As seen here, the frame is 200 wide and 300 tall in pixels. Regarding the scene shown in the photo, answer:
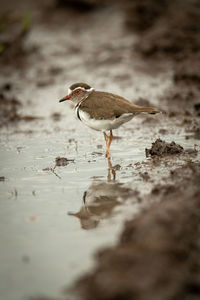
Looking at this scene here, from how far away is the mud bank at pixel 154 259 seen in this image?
346 centimetres

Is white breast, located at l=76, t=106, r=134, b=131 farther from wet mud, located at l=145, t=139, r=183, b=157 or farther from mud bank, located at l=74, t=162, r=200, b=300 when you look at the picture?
mud bank, located at l=74, t=162, r=200, b=300

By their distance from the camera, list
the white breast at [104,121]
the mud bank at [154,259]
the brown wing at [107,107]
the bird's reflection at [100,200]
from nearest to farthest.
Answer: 1. the mud bank at [154,259]
2. the bird's reflection at [100,200]
3. the brown wing at [107,107]
4. the white breast at [104,121]

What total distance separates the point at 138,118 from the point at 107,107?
3.02 metres

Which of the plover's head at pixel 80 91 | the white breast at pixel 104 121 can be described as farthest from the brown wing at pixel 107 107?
the plover's head at pixel 80 91

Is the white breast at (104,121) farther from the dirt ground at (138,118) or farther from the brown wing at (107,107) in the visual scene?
the dirt ground at (138,118)

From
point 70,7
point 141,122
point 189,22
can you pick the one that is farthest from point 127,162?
point 70,7

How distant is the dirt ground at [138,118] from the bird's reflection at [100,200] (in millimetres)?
18

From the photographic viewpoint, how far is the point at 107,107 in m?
7.66

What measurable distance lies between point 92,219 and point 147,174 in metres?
1.60

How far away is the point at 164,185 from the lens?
6.04 meters

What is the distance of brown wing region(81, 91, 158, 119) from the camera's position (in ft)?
24.5

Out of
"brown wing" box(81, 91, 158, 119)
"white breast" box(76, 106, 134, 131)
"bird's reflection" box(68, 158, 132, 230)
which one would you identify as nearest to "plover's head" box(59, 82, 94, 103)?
"brown wing" box(81, 91, 158, 119)

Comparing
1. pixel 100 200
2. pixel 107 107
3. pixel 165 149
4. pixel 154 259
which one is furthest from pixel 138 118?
pixel 154 259

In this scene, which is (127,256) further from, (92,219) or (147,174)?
(147,174)
